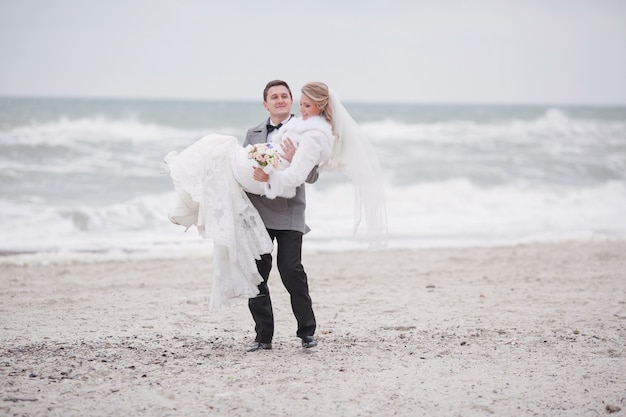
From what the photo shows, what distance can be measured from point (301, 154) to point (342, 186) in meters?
13.4

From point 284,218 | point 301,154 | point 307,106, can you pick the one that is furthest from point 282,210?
point 307,106

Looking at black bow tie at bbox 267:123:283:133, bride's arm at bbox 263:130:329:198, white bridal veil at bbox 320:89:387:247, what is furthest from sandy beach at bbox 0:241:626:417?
black bow tie at bbox 267:123:283:133

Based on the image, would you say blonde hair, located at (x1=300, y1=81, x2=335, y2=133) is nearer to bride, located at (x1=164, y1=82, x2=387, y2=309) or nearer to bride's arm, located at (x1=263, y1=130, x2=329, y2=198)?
bride, located at (x1=164, y1=82, x2=387, y2=309)

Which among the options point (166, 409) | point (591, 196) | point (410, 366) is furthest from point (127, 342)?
point (591, 196)

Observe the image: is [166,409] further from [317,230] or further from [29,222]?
[29,222]

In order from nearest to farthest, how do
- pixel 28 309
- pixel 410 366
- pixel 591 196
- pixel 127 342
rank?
pixel 410 366 → pixel 127 342 → pixel 28 309 → pixel 591 196

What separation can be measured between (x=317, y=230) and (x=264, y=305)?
7.56 m

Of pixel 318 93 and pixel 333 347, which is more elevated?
pixel 318 93

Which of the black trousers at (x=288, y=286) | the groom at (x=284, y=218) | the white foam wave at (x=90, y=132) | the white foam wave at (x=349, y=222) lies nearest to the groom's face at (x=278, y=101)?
the groom at (x=284, y=218)

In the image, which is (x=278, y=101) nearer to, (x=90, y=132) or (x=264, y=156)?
(x=264, y=156)

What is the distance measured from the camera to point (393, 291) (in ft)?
25.4

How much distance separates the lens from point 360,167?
4.95 m

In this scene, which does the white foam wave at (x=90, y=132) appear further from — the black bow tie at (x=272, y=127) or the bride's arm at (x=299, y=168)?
the bride's arm at (x=299, y=168)

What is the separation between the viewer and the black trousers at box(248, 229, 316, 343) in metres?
4.96
